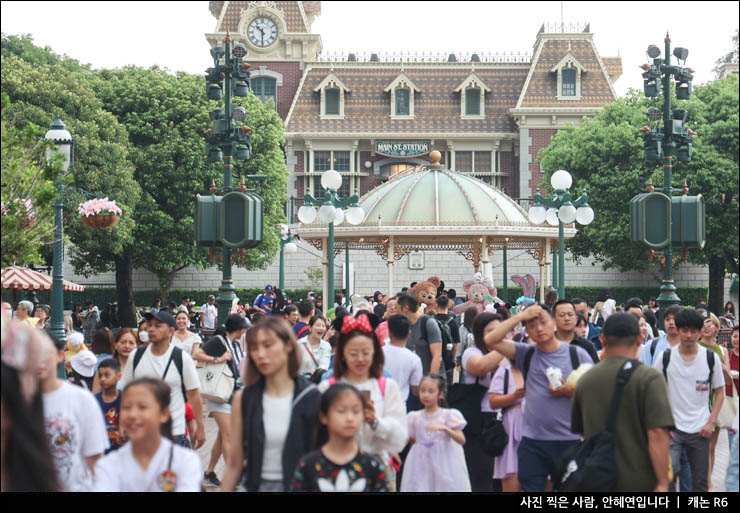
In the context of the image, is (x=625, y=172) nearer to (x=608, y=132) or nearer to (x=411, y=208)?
(x=608, y=132)

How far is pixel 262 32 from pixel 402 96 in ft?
25.7

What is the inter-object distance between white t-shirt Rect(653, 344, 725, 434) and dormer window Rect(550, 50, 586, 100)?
44.4 m

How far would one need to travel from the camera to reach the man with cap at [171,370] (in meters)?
7.94

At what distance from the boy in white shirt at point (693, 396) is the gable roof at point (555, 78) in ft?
144

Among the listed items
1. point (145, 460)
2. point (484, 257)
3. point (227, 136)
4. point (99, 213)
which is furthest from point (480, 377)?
point (484, 257)

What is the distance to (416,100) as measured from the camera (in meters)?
53.2

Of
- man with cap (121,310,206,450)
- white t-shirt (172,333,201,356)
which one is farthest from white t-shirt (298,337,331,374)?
man with cap (121,310,206,450)

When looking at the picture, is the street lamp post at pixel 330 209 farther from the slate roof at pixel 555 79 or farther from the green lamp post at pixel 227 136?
the slate roof at pixel 555 79

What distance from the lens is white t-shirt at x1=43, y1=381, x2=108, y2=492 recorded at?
4.99 m

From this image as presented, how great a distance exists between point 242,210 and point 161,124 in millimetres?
25228

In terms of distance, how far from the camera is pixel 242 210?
14.7 metres

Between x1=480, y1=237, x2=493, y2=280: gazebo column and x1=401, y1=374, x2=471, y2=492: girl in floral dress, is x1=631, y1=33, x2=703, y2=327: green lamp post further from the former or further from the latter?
x1=401, y1=374, x2=471, y2=492: girl in floral dress

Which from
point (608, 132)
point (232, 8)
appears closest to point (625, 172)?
point (608, 132)

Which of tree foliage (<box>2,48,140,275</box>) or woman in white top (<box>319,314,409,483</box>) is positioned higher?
tree foliage (<box>2,48,140,275</box>)
